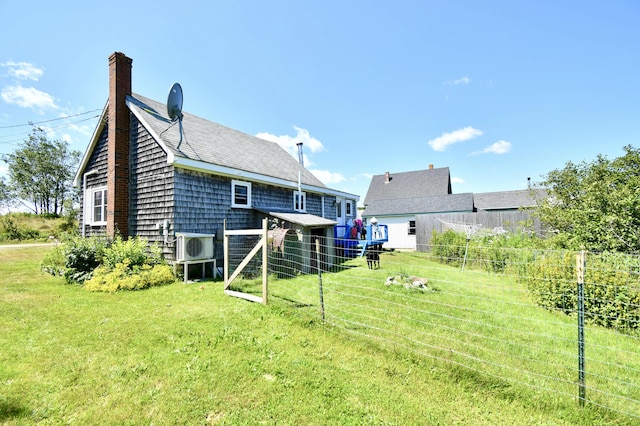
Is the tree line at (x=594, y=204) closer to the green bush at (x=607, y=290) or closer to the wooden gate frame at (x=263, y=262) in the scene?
the green bush at (x=607, y=290)

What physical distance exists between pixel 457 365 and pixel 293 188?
35.8ft

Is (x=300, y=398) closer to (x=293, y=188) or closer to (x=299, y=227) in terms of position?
(x=299, y=227)

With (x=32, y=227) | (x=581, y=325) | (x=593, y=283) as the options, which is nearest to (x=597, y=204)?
(x=593, y=283)

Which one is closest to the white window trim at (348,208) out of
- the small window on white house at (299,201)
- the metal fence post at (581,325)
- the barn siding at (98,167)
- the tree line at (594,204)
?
the small window on white house at (299,201)

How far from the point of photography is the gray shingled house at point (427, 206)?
16530 millimetres

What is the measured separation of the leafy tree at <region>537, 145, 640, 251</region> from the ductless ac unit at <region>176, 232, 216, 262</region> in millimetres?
9726

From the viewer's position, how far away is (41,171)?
105 ft

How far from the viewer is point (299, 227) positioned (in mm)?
Result: 10070

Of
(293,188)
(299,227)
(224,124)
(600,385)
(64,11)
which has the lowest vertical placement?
(600,385)

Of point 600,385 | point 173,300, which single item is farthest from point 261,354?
point 600,385

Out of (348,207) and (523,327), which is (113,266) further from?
(348,207)

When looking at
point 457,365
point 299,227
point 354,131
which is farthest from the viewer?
point 354,131

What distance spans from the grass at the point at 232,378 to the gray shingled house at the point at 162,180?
3.76 meters

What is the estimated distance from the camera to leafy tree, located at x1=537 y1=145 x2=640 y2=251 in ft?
19.1
